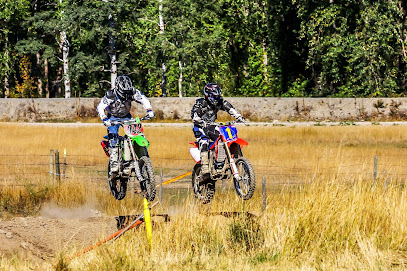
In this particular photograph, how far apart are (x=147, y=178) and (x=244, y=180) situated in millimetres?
1246

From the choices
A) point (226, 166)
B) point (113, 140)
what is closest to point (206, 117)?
point (226, 166)

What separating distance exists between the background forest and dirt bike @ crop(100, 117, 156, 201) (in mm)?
33096

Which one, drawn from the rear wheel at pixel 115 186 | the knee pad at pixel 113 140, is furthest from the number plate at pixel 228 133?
the rear wheel at pixel 115 186

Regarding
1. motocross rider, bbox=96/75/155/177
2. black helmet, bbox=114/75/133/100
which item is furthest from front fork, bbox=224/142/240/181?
black helmet, bbox=114/75/133/100

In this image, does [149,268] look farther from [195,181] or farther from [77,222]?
[77,222]

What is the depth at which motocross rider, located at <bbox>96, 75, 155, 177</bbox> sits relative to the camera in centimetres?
892

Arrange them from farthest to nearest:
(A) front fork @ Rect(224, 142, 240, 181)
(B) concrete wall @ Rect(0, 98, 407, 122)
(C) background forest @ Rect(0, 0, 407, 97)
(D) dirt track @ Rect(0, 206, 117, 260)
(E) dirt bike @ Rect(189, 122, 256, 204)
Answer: (C) background forest @ Rect(0, 0, 407, 97), (B) concrete wall @ Rect(0, 98, 407, 122), (D) dirt track @ Rect(0, 206, 117, 260), (E) dirt bike @ Rect(189, 122, 256, 204), (A) front fork @ Rect(224, 142, 240, 181)

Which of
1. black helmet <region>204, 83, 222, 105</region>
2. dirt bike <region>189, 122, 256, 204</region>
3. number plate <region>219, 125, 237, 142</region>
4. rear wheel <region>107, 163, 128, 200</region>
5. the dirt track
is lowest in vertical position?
the dirt track

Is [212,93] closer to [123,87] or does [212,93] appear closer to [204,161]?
[204,161]

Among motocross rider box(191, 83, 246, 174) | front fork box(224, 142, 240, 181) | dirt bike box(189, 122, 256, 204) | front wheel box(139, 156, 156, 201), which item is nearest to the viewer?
front fork box(224, 142, 240, 181)

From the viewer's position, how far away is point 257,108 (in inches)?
1634

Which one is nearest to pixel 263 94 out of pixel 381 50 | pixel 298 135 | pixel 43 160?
pixel 381 50

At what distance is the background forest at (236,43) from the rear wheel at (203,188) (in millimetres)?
32938

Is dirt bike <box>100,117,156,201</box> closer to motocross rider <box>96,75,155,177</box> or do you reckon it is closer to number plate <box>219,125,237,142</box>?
motocross rider <box>96,75,155,177</box>
